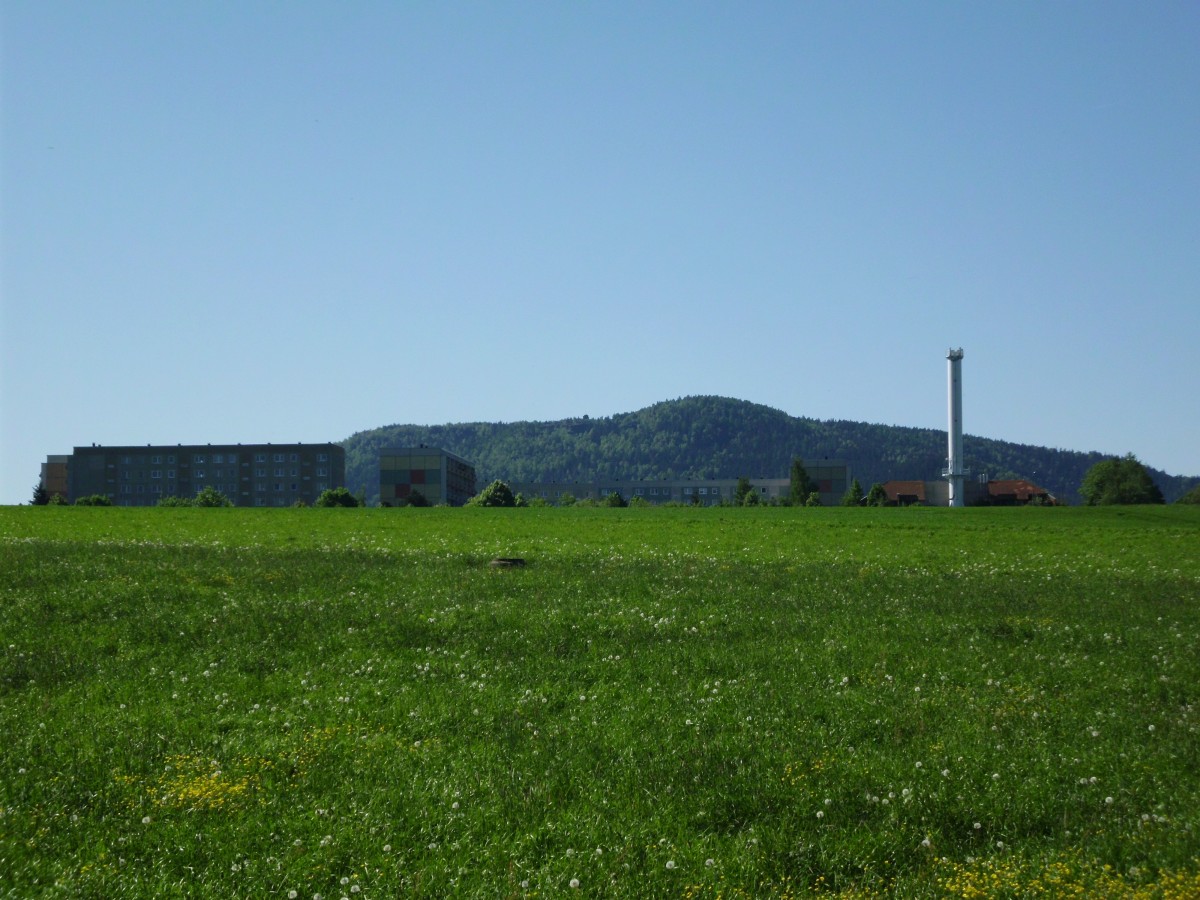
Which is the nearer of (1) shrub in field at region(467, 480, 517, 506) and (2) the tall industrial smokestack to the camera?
(1) shrub in field at region(467, 480, 517, 506)

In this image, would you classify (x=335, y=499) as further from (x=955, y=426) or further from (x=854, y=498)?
(x=955, y=426)

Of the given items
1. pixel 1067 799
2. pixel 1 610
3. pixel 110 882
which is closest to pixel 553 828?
pixel 110 882

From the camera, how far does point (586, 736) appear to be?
42.2 feet

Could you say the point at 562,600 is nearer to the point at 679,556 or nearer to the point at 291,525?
the point at 679,556

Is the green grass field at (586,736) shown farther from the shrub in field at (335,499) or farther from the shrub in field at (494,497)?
the shrub in field at (335,499)

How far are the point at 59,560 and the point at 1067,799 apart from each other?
77.8 feet

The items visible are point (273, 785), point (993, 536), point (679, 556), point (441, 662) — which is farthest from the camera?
point (993, 536)

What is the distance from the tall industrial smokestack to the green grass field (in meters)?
122

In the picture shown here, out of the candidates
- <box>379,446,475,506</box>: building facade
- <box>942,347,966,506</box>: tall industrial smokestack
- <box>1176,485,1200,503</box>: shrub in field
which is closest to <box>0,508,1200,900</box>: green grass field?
<box>942,347,966,506</box>: tall industrial smokestack

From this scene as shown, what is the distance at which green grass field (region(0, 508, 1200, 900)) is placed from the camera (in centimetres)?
959

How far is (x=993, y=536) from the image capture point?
46219mm

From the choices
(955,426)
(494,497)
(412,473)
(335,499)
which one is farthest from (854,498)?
(335,499)

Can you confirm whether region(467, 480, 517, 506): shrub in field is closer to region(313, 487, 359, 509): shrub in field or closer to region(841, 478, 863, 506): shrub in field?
region(313, 487, 359, 509): shrub in field

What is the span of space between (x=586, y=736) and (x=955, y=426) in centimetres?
13859
